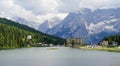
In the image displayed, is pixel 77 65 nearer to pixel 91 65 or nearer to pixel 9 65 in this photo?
pixel 91 65

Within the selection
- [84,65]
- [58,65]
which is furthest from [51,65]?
[84,65]

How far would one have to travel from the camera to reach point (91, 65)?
4003 inches

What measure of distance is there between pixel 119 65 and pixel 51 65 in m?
21.0

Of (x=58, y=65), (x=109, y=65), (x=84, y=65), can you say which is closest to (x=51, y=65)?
(x=58, y=65)

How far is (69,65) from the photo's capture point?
103 m

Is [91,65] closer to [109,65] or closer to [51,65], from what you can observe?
[109,65]

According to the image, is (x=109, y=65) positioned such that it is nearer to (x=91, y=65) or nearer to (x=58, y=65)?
(x=91, y=65)

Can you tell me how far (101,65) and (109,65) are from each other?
2.48 metres

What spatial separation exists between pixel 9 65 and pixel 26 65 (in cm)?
537

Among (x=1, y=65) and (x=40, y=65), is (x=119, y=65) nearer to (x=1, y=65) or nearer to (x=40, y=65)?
(x=40, y=65)

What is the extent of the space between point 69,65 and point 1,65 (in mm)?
21497

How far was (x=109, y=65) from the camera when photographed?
101 m

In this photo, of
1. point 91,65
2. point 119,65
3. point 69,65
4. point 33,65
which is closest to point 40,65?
point 33,65

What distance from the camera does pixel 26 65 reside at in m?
104
